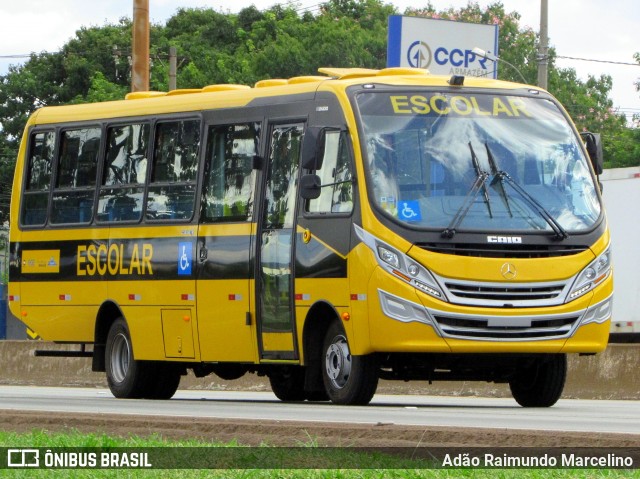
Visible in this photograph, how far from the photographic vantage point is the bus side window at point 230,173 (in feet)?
59.3

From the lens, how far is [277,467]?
9055 millimetres

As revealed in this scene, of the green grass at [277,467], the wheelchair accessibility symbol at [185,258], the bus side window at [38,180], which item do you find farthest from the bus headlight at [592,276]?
the bus side window at [38,180]

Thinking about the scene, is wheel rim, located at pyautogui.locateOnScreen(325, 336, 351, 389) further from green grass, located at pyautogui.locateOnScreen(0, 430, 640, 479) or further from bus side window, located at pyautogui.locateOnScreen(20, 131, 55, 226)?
green grass, located at pyautogui.locateOnScreen(0, 430, 640, 479)

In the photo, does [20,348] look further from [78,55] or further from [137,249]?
[78,55]

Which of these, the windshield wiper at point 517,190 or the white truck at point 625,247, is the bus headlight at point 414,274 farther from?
the white truck at point 625,247

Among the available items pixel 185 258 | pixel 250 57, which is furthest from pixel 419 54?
pixel 250 57

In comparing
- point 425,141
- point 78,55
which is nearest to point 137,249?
point 425,141

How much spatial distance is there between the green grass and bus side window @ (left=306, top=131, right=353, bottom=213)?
6268 mm

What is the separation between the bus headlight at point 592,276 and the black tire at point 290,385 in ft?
13.1

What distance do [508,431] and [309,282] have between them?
6.61 m

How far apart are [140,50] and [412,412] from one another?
40.7ft

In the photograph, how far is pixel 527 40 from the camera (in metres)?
87.4

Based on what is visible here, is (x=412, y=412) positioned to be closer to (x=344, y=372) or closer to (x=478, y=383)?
(x=344, y=372)

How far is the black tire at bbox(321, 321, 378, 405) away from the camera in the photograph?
53.0 ft
